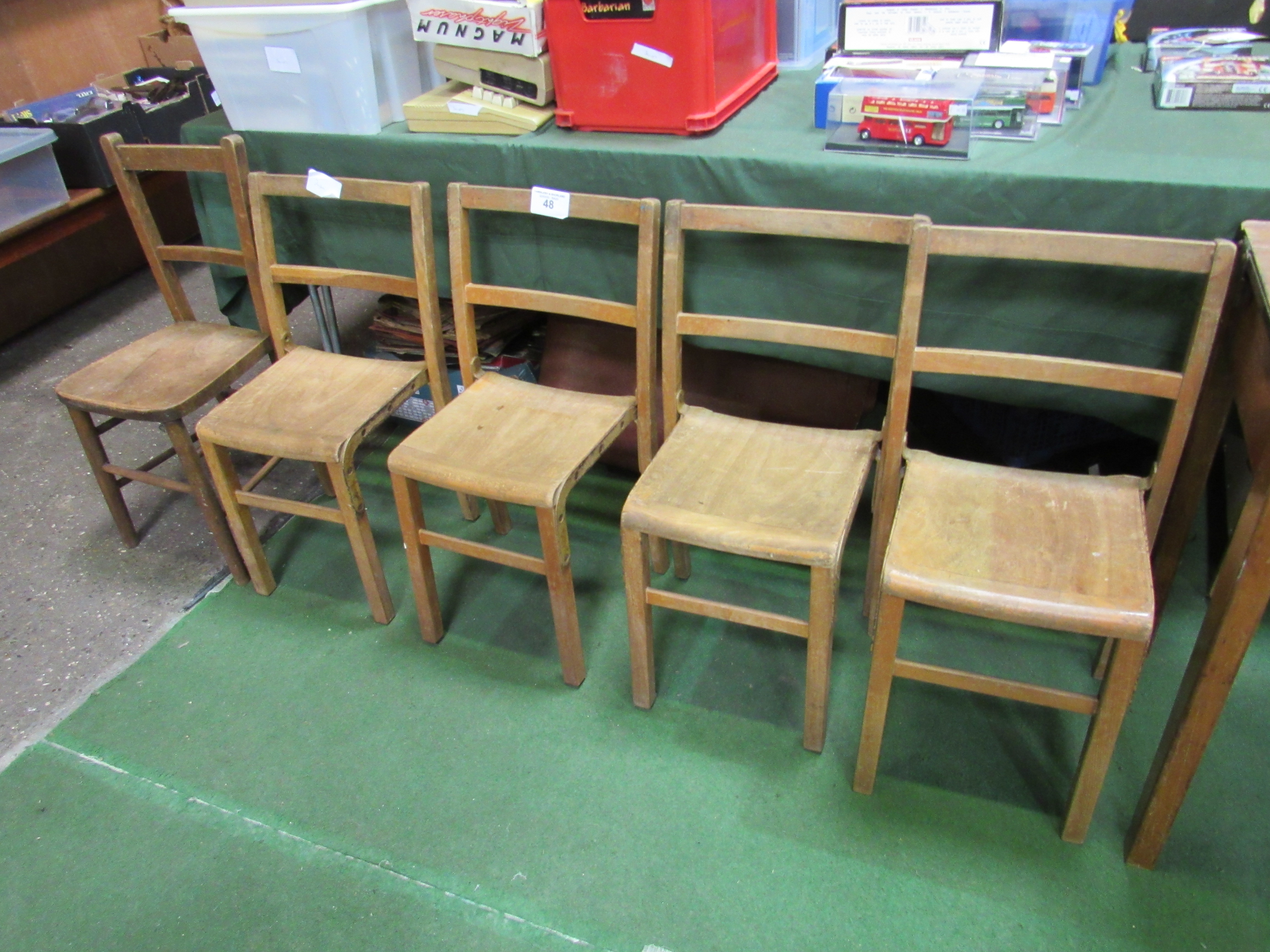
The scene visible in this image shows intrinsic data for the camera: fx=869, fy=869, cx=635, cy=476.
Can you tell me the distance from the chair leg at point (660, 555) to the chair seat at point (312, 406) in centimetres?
64

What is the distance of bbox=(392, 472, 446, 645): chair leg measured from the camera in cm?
174

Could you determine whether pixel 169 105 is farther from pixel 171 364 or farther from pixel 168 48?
pixel 171 364

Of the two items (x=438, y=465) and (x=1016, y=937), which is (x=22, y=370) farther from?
(x=1016, y=937)

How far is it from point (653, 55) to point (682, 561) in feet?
3.48

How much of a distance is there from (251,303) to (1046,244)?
77.3 inches

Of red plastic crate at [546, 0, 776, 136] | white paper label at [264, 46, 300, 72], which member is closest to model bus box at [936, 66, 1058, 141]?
red plastic crate at [546, 0, 776, 136]

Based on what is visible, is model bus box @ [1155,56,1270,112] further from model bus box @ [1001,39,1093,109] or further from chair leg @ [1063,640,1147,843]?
chair leg @ [1063,640,1147,843]

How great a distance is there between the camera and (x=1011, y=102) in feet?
5.26

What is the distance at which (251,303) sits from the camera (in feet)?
7.75

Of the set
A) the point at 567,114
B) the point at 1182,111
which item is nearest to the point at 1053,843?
the point at 1182,111

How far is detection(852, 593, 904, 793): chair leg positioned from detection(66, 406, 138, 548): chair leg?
6.02 feet

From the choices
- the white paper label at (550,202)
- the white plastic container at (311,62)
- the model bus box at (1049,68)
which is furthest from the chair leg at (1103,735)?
the white plastic container at (311,62)

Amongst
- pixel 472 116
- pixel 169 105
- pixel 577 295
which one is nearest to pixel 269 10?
pixel 472 116

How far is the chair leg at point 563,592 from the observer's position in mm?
1567
